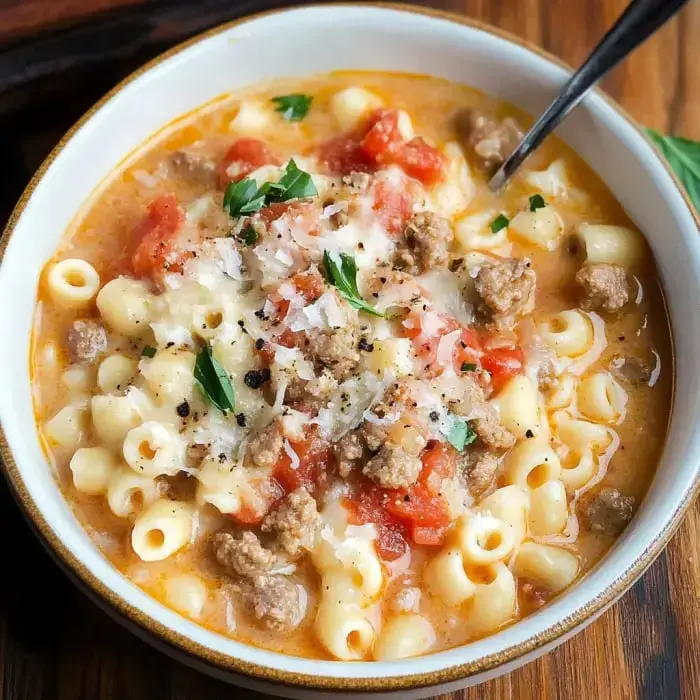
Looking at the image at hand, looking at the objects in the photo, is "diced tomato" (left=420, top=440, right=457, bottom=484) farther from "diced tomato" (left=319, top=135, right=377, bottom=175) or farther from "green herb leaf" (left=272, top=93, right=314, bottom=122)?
"green herb leaf" (left=272, top=93, right=314, bottom=122)

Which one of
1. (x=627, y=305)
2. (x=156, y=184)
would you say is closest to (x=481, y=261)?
(x=627, y=305)

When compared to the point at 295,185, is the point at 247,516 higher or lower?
lower

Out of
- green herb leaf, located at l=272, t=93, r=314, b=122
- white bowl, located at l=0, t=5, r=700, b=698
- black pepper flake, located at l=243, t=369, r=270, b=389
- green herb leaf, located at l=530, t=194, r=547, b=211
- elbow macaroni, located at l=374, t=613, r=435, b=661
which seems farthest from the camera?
green herb leaf, located at l=272, t=93, r=314, b=122

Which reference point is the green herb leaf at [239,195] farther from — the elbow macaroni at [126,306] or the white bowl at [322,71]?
the white bowl at [322,71]

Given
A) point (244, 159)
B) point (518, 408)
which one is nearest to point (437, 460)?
point (518, 408)

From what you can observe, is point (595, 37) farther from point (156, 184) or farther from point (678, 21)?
point (156, 184)

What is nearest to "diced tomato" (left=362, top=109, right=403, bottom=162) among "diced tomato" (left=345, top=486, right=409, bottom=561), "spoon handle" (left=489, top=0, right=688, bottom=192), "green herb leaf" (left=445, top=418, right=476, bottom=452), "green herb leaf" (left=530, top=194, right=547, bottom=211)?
"spoon handle" (left=489, top=0, right=688, bottom=192)

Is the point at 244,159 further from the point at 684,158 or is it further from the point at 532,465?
the point at 684,158
